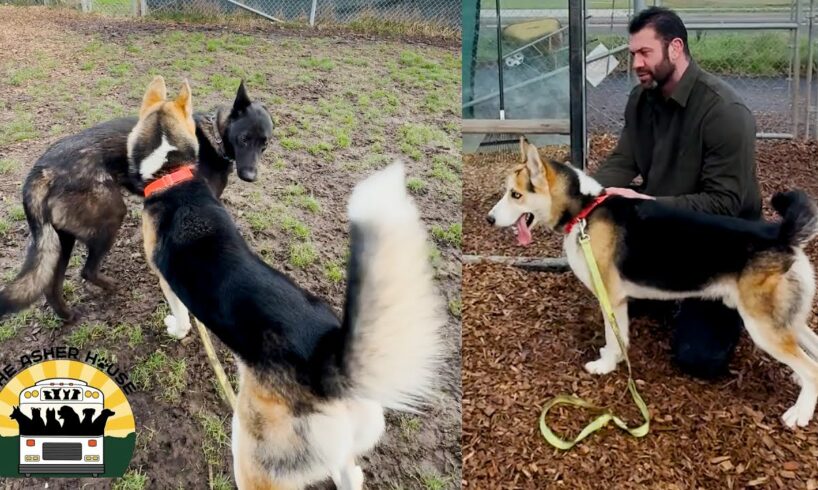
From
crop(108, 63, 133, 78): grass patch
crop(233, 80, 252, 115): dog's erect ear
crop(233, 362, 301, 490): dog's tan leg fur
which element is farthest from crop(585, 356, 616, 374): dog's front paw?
crop(108, 63, 133, 78): grass patch

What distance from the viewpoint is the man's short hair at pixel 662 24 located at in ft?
6.58

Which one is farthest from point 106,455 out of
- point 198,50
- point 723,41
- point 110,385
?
point 723,41

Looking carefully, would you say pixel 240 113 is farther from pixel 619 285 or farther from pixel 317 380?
pixel 619 285

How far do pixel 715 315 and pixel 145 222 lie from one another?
198cm

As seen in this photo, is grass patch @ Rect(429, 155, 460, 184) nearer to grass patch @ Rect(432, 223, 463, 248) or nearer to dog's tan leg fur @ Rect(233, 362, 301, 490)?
grass patch @ Rect(432, 223, 463, 248)

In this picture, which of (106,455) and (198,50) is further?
(198,50)

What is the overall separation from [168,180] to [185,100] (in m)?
0.32

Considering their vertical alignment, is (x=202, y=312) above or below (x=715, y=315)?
above

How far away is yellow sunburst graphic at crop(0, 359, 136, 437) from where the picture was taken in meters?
1.77

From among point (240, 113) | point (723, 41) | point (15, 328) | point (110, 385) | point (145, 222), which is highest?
point (723, 41)

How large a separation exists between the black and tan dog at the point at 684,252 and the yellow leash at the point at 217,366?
1098 millimetres

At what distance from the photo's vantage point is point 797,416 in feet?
5.94

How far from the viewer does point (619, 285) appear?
2225 mm

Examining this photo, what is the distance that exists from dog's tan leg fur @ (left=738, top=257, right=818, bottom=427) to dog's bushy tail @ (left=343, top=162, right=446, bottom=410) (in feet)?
3.90
